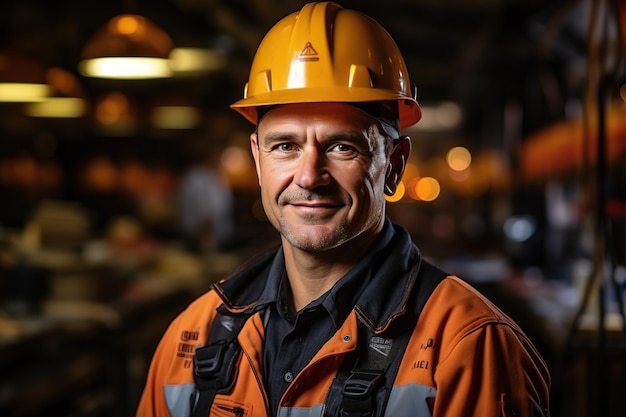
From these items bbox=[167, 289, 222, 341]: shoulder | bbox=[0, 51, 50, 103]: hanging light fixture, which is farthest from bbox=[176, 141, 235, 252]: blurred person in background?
bbox=[167, 289, 222, 341]: shoulder

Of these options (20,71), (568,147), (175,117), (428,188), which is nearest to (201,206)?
(175,117)

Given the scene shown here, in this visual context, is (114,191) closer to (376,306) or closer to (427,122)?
(427,122)

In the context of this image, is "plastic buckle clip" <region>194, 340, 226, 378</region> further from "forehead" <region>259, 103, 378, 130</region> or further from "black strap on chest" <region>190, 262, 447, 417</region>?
"forehead" <region>259, 103, 378, 130</region>

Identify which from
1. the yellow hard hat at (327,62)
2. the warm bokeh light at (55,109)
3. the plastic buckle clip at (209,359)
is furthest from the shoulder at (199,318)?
the warm bokeh light at (55,109)

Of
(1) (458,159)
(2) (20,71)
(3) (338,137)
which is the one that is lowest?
(1) (458,159)

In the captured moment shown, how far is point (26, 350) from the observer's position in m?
5.94

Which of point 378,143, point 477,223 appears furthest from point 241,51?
point 477,223

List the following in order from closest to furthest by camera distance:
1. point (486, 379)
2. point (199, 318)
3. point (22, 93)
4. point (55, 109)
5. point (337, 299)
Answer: point (486, 379), point (337, 299), point (199, 318), point (22, 93), point (55, 109)

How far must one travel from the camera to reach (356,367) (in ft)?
8.23

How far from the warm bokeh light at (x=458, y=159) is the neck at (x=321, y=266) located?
80.2 feet

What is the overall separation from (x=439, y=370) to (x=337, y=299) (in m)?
0.45

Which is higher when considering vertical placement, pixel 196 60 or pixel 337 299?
pixel 196 60

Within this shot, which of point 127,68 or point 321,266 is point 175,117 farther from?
point 321,266

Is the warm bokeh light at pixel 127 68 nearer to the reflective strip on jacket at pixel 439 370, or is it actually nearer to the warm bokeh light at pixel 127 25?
the warm bokeh light at pixel 127 25
